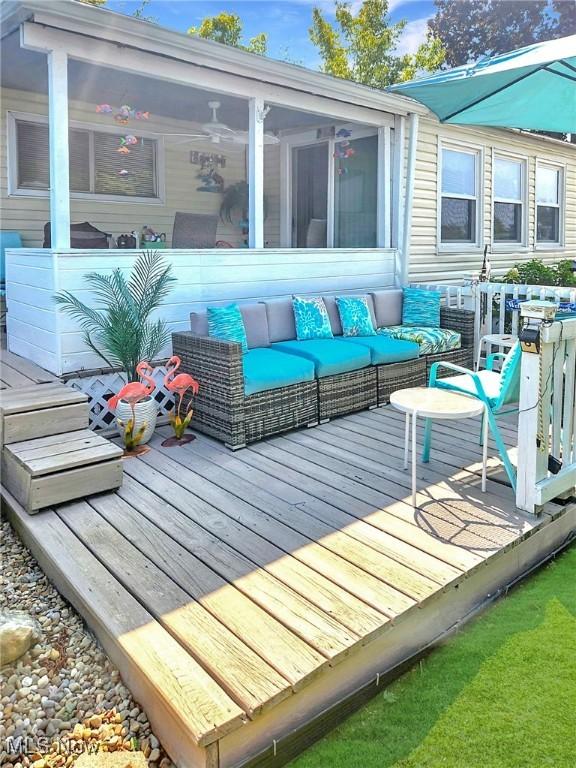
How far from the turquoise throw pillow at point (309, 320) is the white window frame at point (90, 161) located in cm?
306

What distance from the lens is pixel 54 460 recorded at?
314cm

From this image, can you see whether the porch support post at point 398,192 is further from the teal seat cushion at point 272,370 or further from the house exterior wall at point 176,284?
the teal seat cushion at point 272,370

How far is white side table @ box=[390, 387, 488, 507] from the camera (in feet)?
10.1

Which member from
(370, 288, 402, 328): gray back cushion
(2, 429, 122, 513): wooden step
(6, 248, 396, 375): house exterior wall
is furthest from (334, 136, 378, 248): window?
(2, 429, 122, 513): wooden step

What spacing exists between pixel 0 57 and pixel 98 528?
426 centimetres

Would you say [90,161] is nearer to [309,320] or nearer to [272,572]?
[309,320]

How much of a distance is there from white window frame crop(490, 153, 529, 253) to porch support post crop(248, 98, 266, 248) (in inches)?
177

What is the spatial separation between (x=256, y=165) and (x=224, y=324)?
1.76m

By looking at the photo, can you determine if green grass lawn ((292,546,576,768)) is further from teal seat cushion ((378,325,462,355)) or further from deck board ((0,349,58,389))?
deck board ((0,349,58,389))

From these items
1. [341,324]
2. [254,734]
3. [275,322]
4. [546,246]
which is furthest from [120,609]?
[546,246]

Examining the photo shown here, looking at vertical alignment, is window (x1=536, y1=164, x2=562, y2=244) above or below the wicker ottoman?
above

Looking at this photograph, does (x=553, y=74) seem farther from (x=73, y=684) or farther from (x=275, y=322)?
(x=73, y=684)

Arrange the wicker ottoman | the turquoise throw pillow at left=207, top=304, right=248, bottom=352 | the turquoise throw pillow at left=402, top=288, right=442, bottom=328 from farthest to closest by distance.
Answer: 1. the turquoise throw pillow at left=402, top=288, right=442, bottom=328
2. the wicker ottoman
3. the turquoise throw pillow at left=207, top=304, right=248, bottom=352

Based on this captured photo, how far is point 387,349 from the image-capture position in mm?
4938
